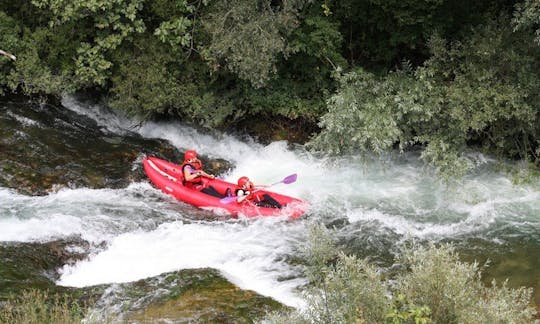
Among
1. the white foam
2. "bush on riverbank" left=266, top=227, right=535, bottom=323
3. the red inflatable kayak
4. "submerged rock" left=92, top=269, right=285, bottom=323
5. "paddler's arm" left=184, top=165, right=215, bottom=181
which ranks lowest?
the white foam

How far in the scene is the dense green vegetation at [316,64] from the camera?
29.7 feet

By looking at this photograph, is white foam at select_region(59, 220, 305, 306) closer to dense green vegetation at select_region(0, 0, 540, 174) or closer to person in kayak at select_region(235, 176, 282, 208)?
person in kayak at select_region(235, 176, 282, 208)

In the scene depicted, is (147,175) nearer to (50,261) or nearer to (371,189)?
(50,261)

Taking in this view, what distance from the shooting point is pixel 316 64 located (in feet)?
35.8

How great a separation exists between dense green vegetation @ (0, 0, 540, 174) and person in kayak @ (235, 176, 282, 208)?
49.3 inches

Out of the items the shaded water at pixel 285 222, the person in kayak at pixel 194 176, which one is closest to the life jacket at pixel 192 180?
the person in kayak at pixel 194 176

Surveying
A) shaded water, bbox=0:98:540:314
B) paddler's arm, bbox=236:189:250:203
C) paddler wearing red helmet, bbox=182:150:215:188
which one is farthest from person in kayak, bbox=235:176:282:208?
paddler wearing red helmet, bbox=182:150:215:188

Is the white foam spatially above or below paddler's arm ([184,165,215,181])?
below

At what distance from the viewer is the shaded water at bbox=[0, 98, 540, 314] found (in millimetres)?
7285

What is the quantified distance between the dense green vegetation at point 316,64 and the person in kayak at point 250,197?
1.25 m

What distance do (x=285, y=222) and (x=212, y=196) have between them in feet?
4.46

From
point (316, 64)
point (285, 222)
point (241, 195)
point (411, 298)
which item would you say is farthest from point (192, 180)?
point (411, 298)

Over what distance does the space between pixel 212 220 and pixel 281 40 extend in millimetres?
3254

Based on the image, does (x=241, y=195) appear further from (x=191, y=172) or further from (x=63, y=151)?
(x=63, y=151)
